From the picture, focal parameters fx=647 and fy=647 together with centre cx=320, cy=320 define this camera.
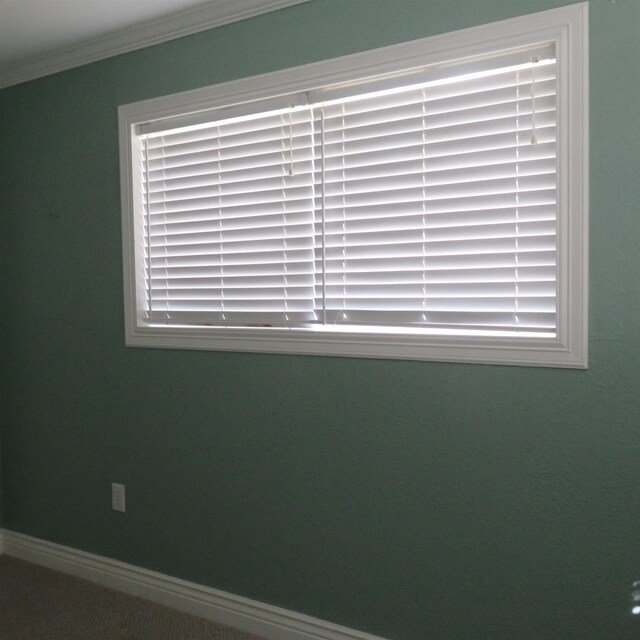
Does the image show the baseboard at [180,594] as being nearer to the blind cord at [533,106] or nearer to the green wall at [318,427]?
the green wall at [318,427]

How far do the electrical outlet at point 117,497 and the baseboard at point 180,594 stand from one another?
9.3 inches

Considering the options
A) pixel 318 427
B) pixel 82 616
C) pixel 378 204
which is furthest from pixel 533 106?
pixel 82 616

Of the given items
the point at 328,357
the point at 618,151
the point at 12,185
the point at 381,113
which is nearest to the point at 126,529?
the point at 328,357

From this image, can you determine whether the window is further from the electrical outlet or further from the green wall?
the electrical outlet

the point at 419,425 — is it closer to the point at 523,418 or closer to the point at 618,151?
the point at 523,418

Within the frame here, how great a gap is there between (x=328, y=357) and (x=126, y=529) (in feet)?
4.17

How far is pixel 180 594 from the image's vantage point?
259cm

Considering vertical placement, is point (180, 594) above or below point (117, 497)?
below

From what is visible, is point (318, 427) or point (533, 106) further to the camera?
point (318, 427)

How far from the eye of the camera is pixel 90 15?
2.39 m

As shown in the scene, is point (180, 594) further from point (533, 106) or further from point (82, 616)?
point (533, 106)

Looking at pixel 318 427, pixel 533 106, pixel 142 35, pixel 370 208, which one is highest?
pixel 142 35

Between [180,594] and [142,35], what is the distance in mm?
2214

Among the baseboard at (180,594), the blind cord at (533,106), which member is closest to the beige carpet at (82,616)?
the baseboard at (180,594)
